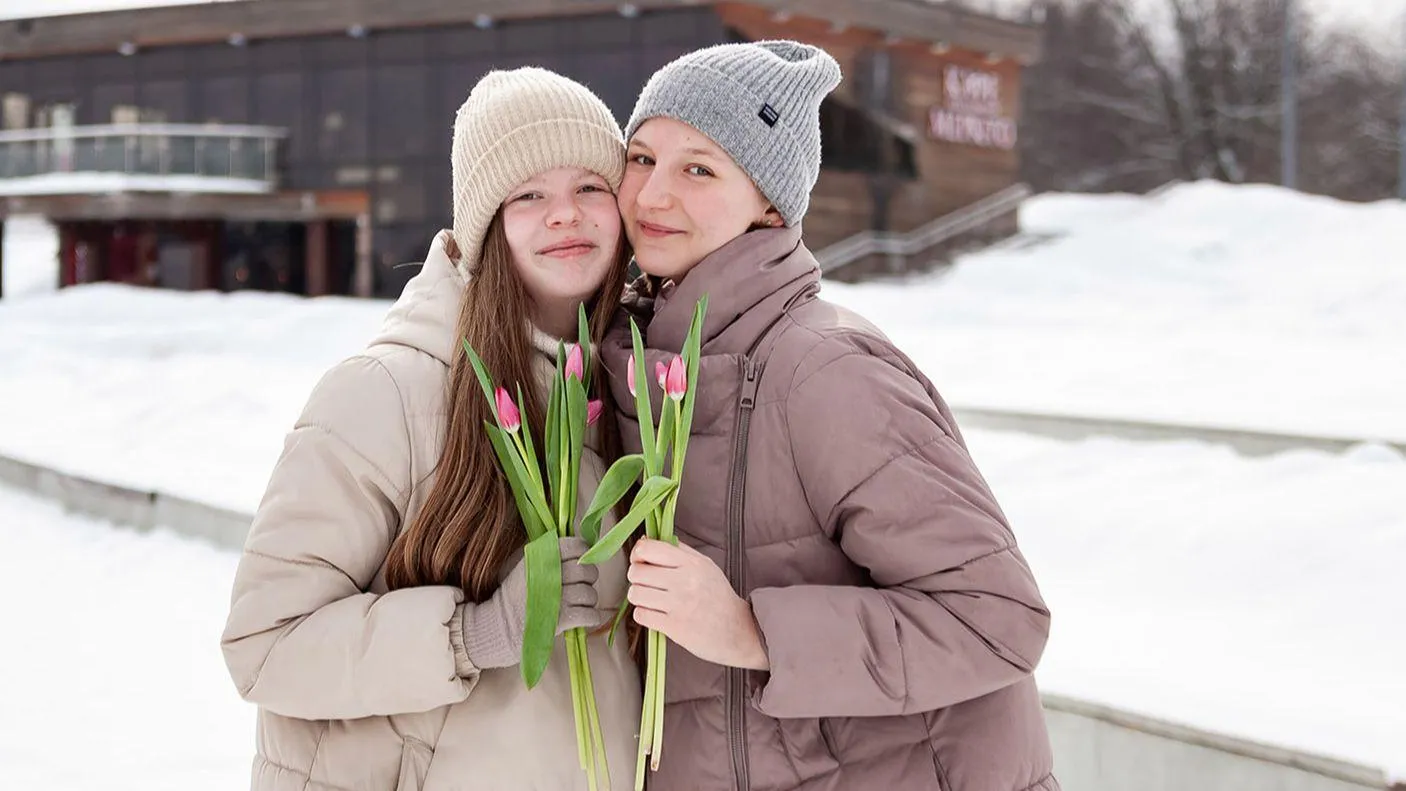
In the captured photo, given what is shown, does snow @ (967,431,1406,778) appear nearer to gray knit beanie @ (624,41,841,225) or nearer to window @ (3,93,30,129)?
gray knit beanie @ (624,41,841,225)

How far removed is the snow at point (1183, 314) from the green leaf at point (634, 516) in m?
6.00

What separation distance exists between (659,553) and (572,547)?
149 millimetres

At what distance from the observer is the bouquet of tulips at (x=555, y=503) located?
5.80ft

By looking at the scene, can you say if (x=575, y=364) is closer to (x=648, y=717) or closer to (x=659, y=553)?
(x=659, y=553)

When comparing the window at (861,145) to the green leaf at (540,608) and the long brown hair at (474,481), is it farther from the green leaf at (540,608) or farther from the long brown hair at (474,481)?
the green leaf at (540,608)

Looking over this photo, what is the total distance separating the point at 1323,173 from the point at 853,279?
2418 centimetres

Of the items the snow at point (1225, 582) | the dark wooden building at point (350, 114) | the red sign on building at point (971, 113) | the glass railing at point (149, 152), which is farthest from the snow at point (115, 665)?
the red sign on building at point (971, 113)

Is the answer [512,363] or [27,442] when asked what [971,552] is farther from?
[27,442]

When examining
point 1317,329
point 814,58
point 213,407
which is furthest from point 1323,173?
point 814,58

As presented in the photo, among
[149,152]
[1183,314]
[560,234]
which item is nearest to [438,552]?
[560,234]

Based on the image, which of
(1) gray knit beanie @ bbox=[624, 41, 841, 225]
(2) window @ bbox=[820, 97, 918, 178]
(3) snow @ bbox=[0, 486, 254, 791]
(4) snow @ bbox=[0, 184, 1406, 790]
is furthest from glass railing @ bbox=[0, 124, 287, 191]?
(1) gray knit beanie @ bbox=[624, 41, 841, 225]

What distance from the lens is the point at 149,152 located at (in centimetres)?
2212

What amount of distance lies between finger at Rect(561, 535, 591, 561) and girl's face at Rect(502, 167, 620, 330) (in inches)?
20.6

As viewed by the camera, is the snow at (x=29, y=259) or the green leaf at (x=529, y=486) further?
the snow at (x=29, y=259)
